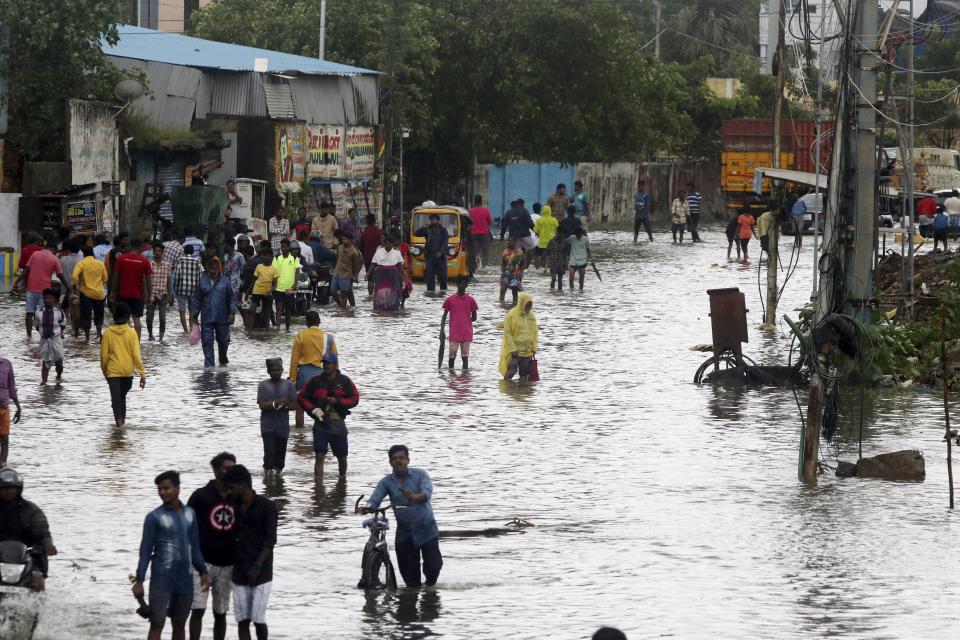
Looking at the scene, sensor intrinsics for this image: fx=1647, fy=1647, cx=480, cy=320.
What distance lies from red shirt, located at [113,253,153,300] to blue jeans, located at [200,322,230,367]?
1.93 meters

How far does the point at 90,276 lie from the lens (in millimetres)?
23203

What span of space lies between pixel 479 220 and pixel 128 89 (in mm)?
8337

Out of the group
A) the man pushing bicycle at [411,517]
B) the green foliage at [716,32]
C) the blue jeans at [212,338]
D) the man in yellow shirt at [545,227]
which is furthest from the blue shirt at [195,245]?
the green foliage at [716,32]

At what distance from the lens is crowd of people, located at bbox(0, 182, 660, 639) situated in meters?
9.36

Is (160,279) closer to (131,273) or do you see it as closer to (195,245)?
(195,245)

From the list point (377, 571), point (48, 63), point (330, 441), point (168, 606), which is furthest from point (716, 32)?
point (168, 606)

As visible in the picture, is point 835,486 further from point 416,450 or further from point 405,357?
point 405,357

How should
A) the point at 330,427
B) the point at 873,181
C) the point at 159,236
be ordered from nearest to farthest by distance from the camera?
the point at 330,427 < the point at 873,181 < the point at 159,236

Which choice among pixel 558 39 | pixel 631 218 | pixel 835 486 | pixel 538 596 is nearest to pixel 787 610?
pixel 538 596

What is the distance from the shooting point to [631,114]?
54.4 m

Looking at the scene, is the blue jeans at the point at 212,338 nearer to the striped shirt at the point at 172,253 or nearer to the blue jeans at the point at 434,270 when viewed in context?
the striped shirt at the point at 172,253

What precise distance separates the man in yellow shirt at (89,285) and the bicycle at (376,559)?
13.1 m

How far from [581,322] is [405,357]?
216 inches

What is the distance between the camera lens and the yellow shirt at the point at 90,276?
76.0 feet
